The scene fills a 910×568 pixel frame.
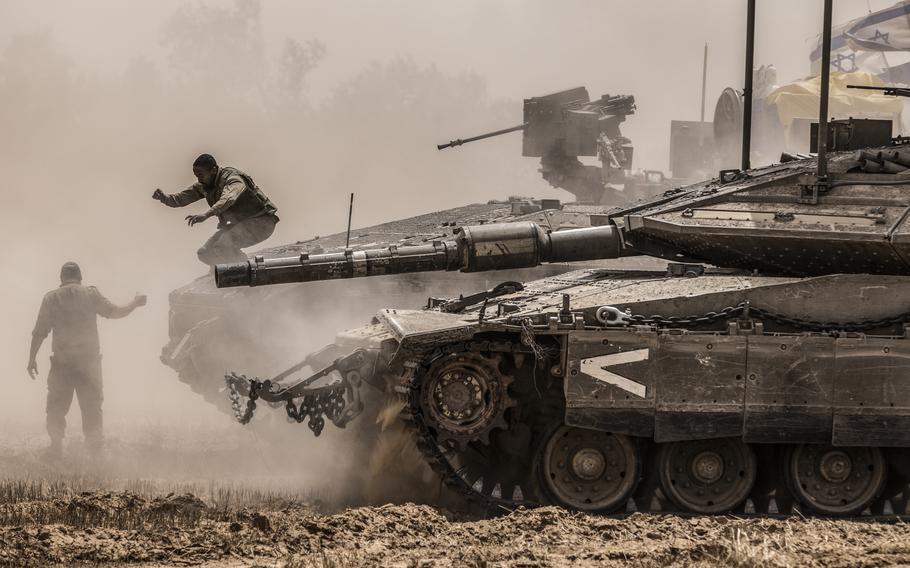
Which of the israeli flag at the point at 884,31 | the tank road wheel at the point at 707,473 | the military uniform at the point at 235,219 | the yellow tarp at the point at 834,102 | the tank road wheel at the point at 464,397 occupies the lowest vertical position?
the tank road wheel at the point at 707,473

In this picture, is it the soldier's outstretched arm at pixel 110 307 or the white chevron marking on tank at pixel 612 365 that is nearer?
the white chevron marking on tank at pixel 612 365

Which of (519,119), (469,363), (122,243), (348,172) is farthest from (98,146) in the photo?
(469,363)

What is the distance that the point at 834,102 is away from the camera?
30312mm

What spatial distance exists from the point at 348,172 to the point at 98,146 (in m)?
A: 8.12

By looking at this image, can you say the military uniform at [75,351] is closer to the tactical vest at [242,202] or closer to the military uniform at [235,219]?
the military uniform at [235,219]

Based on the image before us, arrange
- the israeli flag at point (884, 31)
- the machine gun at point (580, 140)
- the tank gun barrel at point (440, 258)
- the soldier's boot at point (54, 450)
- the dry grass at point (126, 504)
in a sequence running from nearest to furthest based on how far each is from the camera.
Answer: the dry grass at point (126, 504)
the tank gun barrel at point (440, 258)
the soldier's boot at point (54, 450)
the machine gun at point (580, 140)
the israeli flag at point (884, 31)

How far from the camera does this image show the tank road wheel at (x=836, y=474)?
10898 millimetres

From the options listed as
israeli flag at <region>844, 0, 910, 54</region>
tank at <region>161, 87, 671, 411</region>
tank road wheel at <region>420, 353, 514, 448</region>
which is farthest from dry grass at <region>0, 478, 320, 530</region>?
israeli flag at <region>844, 0, 910, 54</region>

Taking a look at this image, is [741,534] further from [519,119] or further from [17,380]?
[519,119]

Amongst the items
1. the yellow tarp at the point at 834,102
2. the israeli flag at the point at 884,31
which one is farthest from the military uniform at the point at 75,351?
the israeli flag at the point at 884,31

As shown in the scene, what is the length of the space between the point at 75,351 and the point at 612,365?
6483mm

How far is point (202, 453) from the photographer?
14.7m

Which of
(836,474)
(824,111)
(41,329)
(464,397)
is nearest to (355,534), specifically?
(464,397)

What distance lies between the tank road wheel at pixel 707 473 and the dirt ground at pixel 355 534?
46cm
